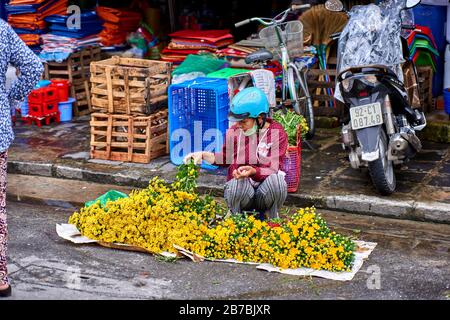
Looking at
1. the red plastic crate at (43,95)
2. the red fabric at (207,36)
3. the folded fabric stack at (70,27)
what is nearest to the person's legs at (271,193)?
the red fabric at (207,36)

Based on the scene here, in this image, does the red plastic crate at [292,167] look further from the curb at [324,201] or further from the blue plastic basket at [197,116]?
the blue plastic basket at [197,116]

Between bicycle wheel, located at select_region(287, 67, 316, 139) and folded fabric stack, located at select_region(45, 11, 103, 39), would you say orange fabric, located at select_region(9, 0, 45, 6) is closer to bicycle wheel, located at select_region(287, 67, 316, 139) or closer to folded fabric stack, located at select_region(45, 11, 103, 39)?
folded fabric stack, located at select_region(45, 11, 103, 39)

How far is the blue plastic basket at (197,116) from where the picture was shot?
30.0 feet

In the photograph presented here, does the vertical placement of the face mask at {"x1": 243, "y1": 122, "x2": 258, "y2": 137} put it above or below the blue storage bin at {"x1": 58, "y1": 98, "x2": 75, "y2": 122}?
above

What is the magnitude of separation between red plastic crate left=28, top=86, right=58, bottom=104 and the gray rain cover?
4.25m

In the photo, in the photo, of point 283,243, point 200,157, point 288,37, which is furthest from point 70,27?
point 283,243

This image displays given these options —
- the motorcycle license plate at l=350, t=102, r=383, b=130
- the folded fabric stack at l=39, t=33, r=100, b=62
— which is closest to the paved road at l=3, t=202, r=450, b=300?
the motorcycle license plate at l=350, t=102, r=383, b=130

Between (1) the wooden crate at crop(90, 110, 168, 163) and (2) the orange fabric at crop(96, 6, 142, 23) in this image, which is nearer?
(1) the wooden crate at crop(90, 110, 168, 163)

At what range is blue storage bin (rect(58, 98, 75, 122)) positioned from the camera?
37.3ft

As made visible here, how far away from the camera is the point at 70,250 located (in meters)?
7.02

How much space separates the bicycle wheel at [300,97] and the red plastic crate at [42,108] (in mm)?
3402

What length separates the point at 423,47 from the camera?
1045 cm
